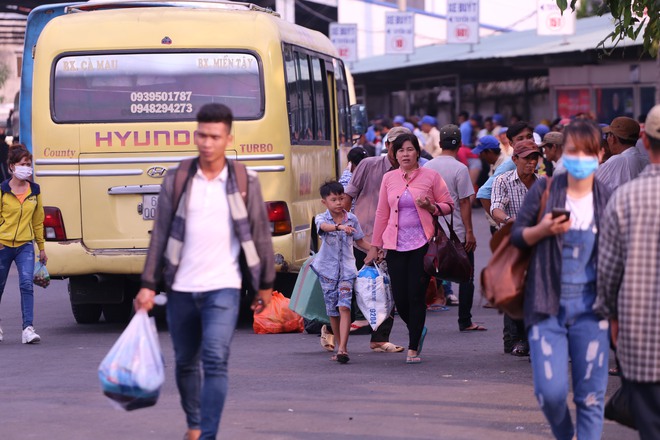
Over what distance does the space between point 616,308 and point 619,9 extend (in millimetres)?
4766

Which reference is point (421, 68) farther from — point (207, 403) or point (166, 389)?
point (207, 403)

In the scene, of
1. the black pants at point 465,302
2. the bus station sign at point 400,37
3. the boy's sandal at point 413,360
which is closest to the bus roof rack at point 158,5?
the black pants at point 465,302

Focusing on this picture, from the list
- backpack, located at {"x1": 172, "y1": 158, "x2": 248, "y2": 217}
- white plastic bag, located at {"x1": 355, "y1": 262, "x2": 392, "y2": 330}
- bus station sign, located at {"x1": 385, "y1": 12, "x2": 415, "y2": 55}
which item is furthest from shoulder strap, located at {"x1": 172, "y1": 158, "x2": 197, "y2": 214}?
bus station sign, located at {"x1": 385, "y1": 12, "x2": 415, "y2": 55}

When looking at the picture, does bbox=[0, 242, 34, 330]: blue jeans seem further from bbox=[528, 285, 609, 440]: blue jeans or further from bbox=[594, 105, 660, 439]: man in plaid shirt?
bbox=[594, 105, 660, 439]: man in plaid shirt

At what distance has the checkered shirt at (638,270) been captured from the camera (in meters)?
5.52

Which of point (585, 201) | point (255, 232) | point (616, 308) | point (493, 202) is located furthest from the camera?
point (493, 202)

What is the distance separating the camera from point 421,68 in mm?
36469

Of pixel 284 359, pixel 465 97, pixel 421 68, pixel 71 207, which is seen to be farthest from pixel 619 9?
pixel 465 97

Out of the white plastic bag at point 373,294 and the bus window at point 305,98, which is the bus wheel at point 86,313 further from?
the white plastic bag at point 373,294

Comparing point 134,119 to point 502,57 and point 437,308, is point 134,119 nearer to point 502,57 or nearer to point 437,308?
point 437,308

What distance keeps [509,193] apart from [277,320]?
122 inches

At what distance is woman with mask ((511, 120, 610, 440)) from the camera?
6242 mm

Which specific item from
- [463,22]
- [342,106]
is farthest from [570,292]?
[463,22]

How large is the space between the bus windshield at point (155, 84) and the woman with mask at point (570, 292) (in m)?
6.96
